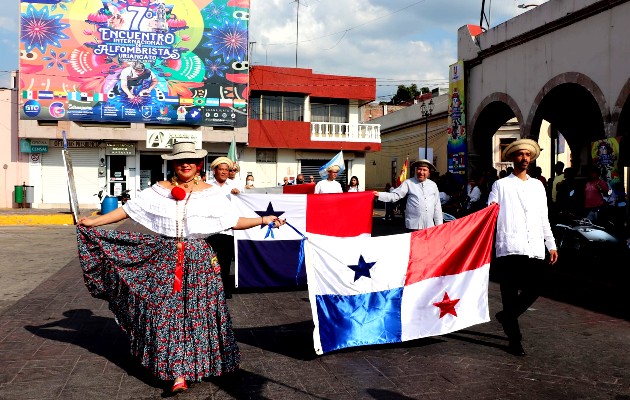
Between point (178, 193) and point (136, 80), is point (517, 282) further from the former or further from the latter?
point (136, 80)

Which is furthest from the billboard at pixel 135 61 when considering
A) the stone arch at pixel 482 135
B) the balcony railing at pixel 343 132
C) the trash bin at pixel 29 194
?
the stone arch at pixel 482 135

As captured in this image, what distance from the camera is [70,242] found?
49.6ft

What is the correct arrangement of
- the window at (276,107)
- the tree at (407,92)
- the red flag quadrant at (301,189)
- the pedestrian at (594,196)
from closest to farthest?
the red flag quadrant at (301,189) → the pedestrian at (594,196) → the window at (276,107) → the tree at (407,92)

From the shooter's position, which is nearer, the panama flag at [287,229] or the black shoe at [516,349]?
the black shoe at [516,349]

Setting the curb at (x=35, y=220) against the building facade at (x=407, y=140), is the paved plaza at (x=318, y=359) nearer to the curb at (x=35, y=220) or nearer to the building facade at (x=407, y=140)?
the curb at (x=35, y=220)

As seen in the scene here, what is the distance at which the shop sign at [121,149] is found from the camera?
30.1 m

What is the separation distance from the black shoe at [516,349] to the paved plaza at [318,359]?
0.06m

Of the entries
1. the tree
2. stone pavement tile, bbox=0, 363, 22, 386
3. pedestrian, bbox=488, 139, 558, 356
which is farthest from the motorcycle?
the tree

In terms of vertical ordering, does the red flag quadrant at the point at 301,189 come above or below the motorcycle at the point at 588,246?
above

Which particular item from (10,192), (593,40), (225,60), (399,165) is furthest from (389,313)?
(399,165)

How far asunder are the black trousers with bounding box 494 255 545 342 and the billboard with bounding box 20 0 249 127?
2580cm

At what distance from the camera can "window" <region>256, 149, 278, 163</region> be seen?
3286 centimetres

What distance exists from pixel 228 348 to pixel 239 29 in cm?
2750

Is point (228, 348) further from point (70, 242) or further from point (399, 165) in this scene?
point (399, 165)
